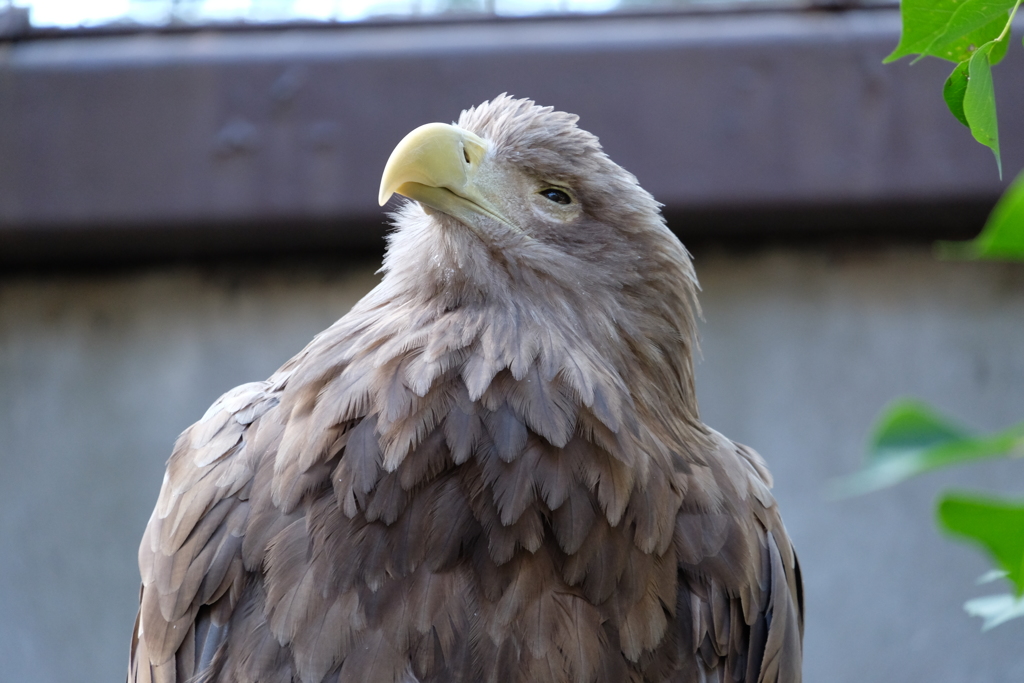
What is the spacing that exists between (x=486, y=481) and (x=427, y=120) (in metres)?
2.46

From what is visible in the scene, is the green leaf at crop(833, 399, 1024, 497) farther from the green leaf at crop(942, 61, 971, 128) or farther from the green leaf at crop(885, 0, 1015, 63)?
the green leaf at crop(942, 61, 971, 128)

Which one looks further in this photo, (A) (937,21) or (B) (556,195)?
(B) (556,195)

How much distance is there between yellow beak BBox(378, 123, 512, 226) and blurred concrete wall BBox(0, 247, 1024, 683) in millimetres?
2404

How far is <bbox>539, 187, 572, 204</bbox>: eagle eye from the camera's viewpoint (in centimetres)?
204

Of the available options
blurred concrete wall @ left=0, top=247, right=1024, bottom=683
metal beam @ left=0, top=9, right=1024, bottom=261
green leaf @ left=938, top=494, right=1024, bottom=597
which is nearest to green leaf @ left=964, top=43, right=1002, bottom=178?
green leaf @ left=938, top=494, right=1024, bottom=597

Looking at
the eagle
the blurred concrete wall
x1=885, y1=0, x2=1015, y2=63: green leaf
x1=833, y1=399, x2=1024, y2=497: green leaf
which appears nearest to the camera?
x1=833, y1=399, x2=1024, y2=497: green leaf

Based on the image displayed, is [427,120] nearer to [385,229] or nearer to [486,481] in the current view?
[385,229]

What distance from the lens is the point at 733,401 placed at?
14.0 feet

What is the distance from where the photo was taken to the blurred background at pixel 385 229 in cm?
396

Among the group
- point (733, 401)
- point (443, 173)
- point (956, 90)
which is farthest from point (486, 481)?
point (733, 401)

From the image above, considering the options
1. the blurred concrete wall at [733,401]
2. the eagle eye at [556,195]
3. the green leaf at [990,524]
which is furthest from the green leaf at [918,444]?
the blurred concrete wall at [733,401]

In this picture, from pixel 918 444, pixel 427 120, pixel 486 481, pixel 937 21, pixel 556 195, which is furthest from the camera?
pixel 427 120

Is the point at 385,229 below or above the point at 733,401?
above

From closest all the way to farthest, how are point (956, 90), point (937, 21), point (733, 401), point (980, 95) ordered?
point (937, 21) → point (980, 95) → point (956, 90) → point (733, 401)
